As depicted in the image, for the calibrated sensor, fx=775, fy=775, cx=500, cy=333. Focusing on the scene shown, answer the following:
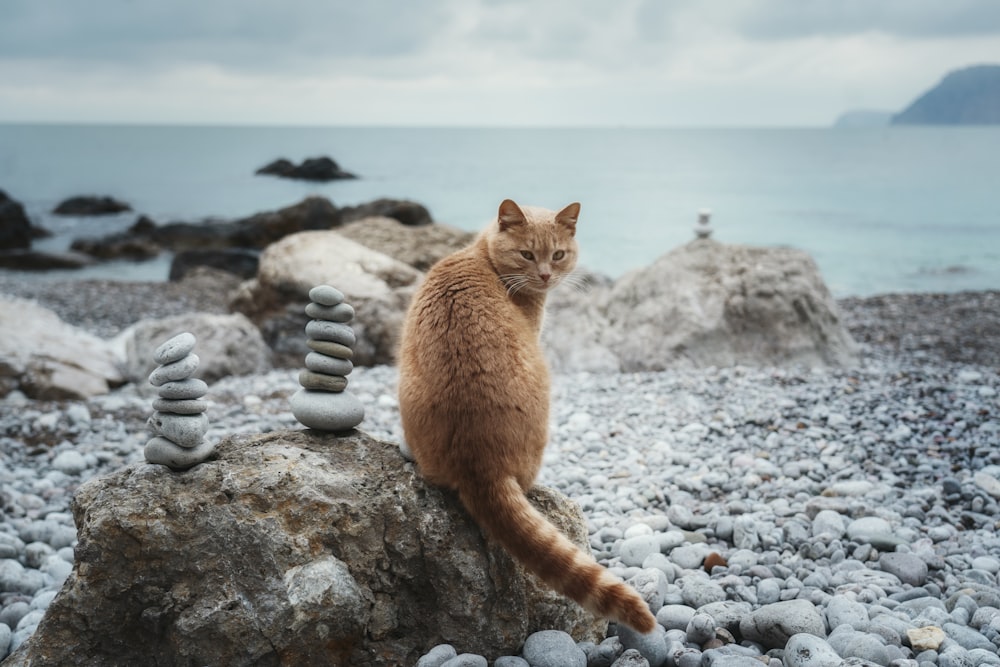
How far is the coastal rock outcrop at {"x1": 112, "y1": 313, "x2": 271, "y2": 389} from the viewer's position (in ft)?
28.8

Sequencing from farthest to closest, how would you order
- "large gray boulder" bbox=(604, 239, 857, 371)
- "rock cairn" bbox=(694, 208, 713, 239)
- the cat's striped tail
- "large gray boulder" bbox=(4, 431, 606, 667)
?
"rock cairn" bbox=(694, 208, 713, 239), "large gray boulder" bbox=(604, 239, 857, 371), "large gray boulder" bbox=(4, 431, 606, 667), the cat's striped tail

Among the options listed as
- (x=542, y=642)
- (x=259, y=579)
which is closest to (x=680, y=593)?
(x=542, y=642)

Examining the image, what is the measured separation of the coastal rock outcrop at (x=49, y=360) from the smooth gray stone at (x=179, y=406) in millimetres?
5517

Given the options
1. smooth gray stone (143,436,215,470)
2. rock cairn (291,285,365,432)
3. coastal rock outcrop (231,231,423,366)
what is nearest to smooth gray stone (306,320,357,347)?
rock cairn (291,285,365,432)

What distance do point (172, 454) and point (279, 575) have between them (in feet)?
2.27

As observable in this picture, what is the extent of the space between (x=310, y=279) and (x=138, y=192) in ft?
103

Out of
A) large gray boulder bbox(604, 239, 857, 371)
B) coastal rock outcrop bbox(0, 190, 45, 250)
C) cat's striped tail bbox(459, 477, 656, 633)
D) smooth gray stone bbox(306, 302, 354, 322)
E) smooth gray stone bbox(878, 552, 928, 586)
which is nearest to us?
cat's striped tail bbox(459, 477, 656, 633)

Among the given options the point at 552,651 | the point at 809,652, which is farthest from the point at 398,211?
the point at 809,652

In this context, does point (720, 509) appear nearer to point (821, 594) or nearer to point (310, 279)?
point (821, 594)

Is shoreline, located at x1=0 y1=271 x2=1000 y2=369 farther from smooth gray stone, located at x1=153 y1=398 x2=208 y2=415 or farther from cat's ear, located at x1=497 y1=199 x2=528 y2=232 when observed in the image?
smooth gray stone, located at x1=153 y1=398 x2=208 y2=415

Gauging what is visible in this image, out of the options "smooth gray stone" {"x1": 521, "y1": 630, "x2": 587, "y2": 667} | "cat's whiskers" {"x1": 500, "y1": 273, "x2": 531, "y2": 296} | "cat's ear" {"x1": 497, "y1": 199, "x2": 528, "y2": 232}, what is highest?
"cat's ear" {"x1": 497, "y1": 199, "x2": 528, "y2": 232}

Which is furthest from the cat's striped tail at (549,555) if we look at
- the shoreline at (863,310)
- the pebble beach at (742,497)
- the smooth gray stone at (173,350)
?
the shoreline at (863,310)

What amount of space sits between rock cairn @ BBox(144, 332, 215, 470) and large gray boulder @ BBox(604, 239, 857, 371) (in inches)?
254

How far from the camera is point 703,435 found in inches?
251
